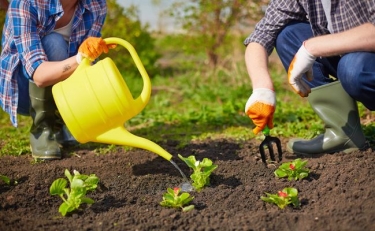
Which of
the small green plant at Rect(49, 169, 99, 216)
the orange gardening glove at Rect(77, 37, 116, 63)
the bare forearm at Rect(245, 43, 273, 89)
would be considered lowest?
the small green plant at Rect(49, 169, 99, 216)

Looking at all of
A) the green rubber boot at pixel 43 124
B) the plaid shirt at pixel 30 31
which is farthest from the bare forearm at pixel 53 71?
the green rubber boot at pixel 43 124

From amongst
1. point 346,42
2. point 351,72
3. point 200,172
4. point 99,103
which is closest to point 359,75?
point 351,72

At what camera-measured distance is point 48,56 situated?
2.83m

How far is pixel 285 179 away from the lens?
2.35 metres

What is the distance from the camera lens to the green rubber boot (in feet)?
9.40

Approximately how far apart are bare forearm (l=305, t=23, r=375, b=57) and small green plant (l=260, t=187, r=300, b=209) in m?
0.66

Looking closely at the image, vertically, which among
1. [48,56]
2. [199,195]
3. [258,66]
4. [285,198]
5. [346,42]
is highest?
[346,42]

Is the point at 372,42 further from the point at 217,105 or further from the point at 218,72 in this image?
the point at 218,72

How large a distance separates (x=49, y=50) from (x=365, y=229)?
72.1 inches

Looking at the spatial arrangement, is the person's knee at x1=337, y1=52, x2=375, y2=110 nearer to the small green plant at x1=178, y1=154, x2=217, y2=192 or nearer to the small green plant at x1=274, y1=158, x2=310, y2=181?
the small green plant at x1=274, y1=158, x2=310, y2=181

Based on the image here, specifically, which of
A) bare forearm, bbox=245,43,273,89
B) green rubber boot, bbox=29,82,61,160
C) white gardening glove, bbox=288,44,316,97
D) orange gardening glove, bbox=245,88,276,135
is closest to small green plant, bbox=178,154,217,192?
orange gardening glove, bbox=245,88,276,135

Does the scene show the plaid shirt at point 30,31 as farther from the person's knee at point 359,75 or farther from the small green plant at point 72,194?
the person's knee at point 359,75

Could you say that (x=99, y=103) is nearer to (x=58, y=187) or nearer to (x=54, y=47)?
(x=58, y=187)

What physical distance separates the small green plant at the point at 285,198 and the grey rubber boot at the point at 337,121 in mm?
701
